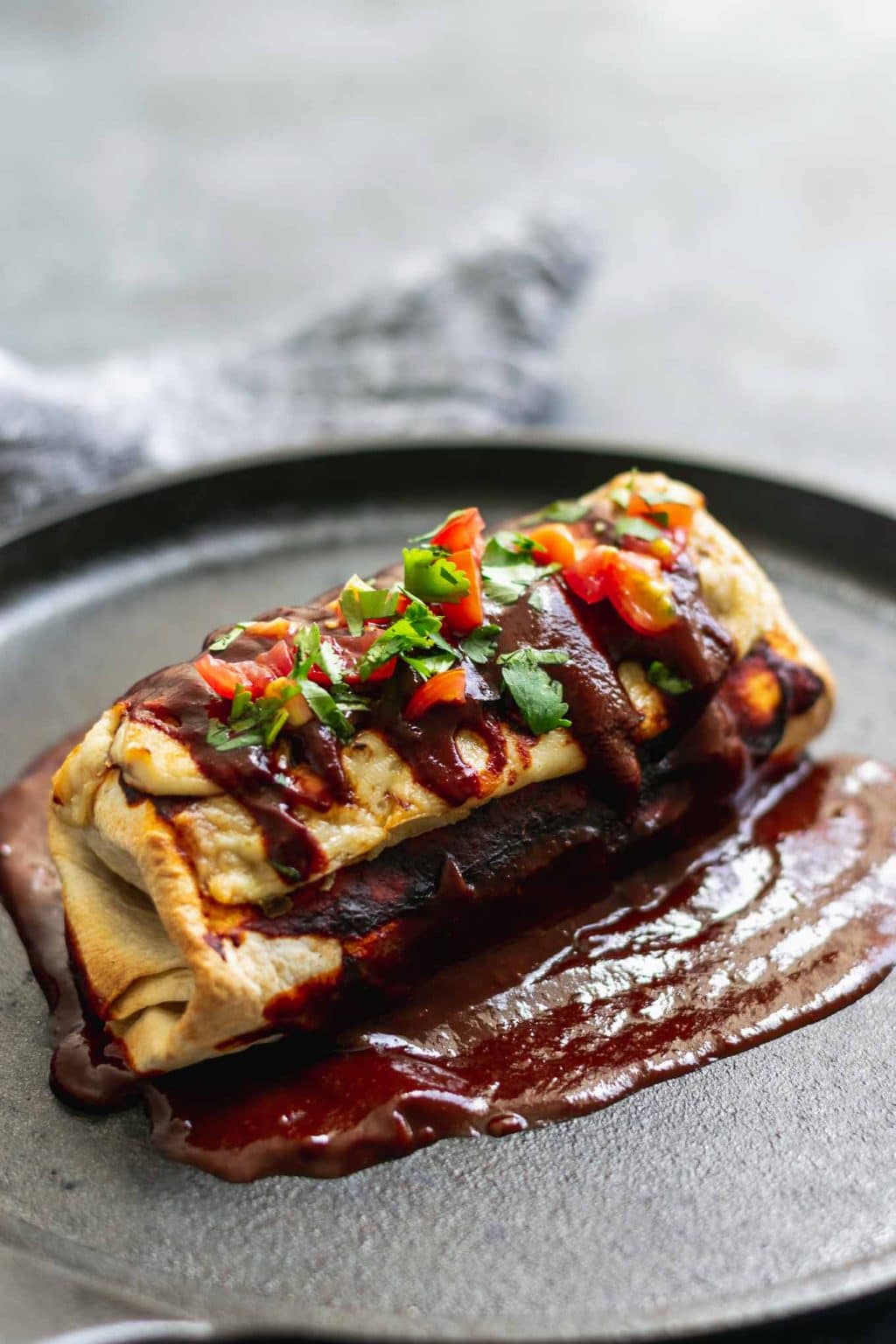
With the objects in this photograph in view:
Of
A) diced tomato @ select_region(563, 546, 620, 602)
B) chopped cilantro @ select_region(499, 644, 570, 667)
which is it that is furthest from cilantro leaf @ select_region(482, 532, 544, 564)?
chopped cilantro @ select_region(499, 644, 570, 667)

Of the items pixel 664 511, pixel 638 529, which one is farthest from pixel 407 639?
pixel 664 511

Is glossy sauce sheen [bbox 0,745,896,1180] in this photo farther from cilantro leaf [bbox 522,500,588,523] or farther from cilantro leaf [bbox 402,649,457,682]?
cilantro leaf [bbox 522,500,588,523]

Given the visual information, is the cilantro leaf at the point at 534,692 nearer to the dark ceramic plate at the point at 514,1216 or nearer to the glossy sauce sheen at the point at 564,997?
the glossy sauce sheen at the point at 564,997

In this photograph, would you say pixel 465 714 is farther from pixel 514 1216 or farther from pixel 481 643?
pixel 514 1216

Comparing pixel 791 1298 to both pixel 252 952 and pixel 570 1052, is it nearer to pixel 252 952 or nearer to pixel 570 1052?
pixel 570 1052

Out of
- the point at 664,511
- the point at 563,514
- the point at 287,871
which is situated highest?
the point at 664,511

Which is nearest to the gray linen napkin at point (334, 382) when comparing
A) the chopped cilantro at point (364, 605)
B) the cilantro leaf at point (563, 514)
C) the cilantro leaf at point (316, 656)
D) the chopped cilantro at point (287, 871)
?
the cilantro leaf at point (563, 514)
